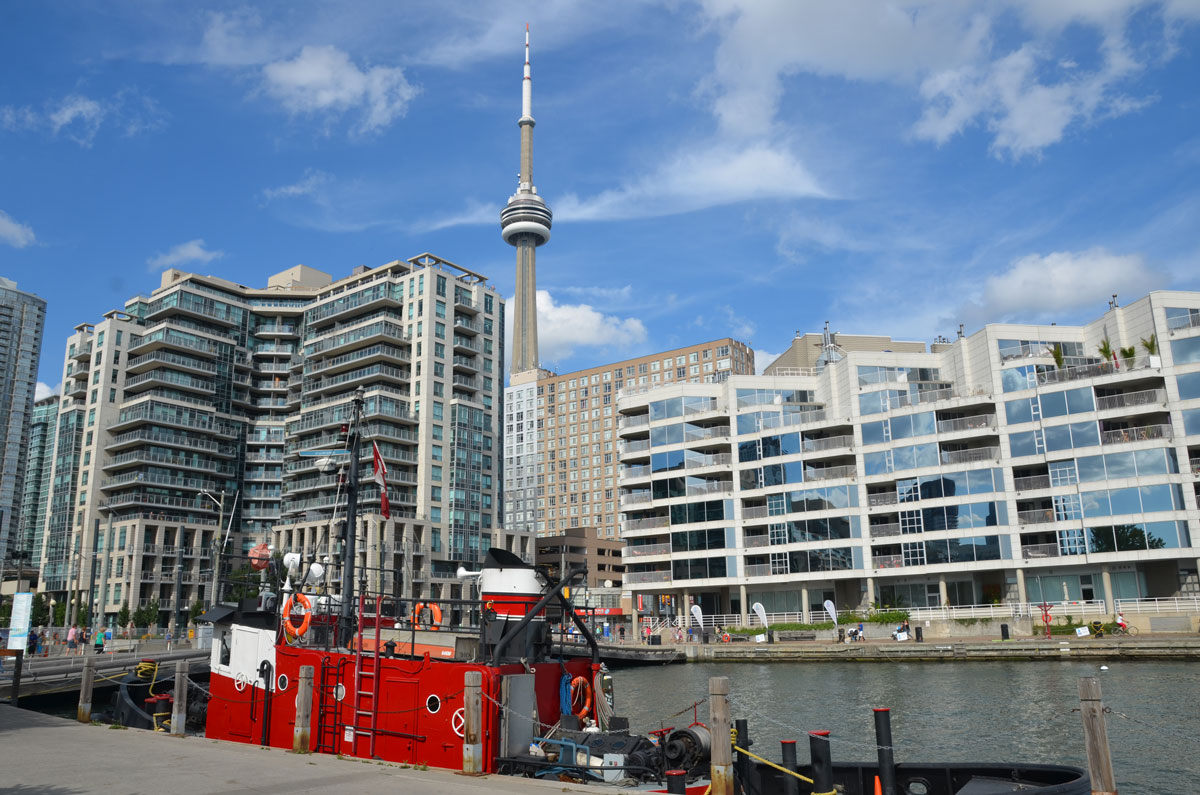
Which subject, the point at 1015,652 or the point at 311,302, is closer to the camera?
the point at 1015,652

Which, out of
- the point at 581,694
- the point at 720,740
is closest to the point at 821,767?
the point at 720,740

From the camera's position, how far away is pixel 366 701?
67.8ft

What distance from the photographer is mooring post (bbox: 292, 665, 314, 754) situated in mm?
19000

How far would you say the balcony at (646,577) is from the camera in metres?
84.2

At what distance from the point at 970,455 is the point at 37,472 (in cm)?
15325

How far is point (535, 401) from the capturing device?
188 metres

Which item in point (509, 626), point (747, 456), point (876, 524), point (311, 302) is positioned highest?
point (311, 302)

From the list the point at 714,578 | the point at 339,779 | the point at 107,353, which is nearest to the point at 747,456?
the point at 714,578

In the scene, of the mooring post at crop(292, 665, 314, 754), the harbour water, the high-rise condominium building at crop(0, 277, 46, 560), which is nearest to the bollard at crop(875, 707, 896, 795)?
the harbour water

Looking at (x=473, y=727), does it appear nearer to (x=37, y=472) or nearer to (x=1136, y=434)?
(x=1136, y=434)

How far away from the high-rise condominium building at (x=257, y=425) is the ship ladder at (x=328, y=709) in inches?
2901

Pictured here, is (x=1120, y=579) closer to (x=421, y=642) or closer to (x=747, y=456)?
(x=747, y=456)

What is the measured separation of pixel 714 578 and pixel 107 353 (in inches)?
3306

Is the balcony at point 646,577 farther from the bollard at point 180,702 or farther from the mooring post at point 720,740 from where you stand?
the mooring post at point 720,740
